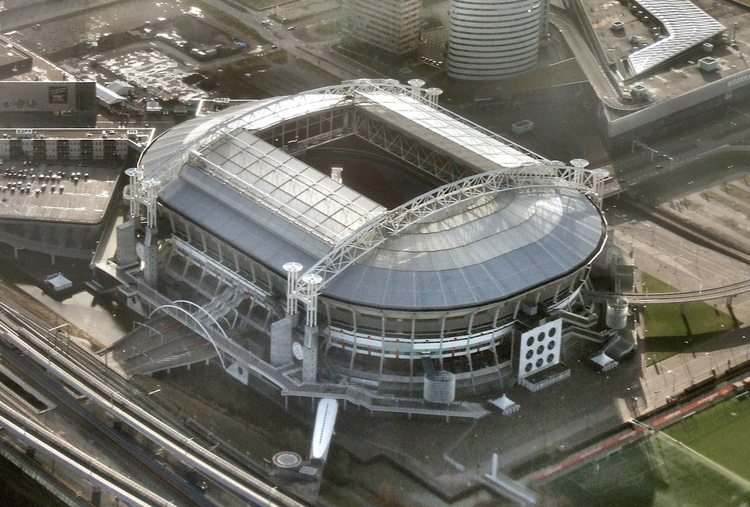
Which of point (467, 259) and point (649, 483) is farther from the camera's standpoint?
point (467, 259)

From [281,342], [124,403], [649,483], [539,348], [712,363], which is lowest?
[124,403]

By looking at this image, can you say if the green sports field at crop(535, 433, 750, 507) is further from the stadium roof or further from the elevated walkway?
the elevated walkway

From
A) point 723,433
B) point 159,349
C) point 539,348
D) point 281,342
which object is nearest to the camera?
point 723,433

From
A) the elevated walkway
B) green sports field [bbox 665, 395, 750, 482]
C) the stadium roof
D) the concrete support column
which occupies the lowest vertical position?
the elevated walkway

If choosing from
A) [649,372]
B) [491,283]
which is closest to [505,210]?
[491,283]

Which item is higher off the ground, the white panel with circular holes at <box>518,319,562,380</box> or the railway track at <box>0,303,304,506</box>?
the white panel with circular holes at <box>518,319,562,380</box>

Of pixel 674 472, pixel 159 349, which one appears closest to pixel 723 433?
pixel 674 472

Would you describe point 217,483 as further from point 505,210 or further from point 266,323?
point 505,210

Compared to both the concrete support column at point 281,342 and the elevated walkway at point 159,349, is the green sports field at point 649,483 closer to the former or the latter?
the concrete support column at point 281,342

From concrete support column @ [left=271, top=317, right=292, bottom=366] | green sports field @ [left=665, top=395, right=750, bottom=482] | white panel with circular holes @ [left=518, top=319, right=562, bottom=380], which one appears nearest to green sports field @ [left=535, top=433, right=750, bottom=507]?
green sports field @ [left=665, top=395, right=750, bottom=482]

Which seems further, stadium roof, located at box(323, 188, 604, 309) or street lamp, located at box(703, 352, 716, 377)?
street lamp, located at box(703, 352, 716, 377)

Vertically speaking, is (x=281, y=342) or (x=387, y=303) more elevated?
(x=387, y=303)

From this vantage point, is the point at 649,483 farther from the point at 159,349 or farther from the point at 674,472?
the point at 159,349
